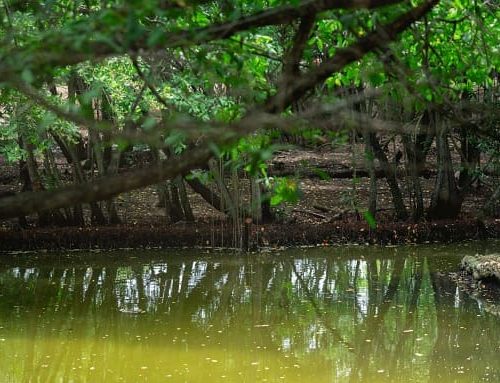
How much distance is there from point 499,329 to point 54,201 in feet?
24.7

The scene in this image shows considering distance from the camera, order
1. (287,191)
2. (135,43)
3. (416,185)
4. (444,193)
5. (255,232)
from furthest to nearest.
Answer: (444,193), (416,185), (255,232), (287,191), (135,43)

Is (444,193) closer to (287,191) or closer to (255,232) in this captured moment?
(255,232)

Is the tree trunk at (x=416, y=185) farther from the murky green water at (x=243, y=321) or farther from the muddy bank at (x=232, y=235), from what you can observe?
the murky green water at (x=243, y=321)

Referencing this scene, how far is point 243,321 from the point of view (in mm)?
8914

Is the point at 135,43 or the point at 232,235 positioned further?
the point at 232,235

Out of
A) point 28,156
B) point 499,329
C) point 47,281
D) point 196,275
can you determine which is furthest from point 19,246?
point 499,329

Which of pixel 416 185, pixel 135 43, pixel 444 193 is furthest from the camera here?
pixel 444 193

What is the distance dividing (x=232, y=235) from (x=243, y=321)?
5.78m

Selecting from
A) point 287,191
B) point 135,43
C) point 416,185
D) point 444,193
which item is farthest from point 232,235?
point 135,43

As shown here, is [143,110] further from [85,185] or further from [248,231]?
[85,185]

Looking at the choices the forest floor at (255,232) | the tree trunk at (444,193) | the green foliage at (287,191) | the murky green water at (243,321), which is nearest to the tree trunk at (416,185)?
the tree trunk at (444,193)

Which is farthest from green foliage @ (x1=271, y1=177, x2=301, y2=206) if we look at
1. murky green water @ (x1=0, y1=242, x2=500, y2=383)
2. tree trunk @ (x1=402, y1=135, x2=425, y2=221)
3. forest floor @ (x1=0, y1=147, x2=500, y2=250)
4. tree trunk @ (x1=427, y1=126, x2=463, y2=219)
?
tree trunk @ (x1=427, y1=126, x2=463, y2=219)

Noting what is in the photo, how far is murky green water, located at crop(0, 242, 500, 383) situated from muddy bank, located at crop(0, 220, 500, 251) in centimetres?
81

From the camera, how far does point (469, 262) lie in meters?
11.2
